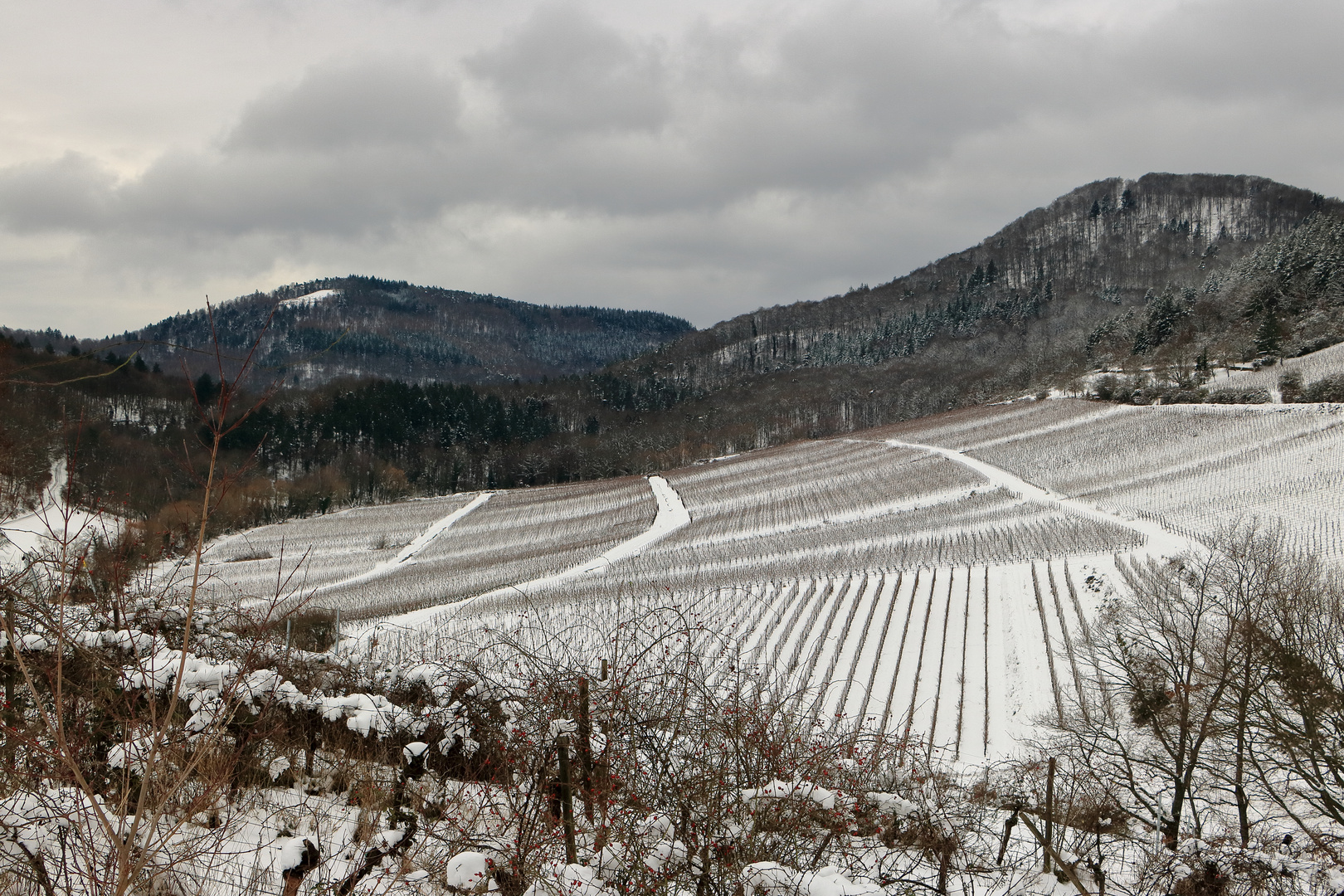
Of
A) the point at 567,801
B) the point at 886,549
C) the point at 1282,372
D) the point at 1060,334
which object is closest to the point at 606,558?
the point at 886,549

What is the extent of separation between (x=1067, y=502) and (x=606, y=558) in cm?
2617

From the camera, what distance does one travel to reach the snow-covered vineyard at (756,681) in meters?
4.36

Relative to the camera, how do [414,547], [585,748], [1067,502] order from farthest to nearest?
1. [414,547]
2. [1067,502]
3. [585,748]

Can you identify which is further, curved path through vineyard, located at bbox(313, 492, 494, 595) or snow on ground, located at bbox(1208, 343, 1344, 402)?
snow on ground, located at bbox(1208, 343, 1344, 402)

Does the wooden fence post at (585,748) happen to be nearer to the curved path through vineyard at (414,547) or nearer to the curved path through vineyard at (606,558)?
the curved path through vineyard at (606,558)

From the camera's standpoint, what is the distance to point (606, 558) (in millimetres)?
44812

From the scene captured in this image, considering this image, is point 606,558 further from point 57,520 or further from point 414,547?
point 57,520

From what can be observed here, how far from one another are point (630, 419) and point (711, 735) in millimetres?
149986

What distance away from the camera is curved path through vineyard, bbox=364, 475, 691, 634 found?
121 feet

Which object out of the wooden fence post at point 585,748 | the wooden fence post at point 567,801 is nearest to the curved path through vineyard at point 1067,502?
the wooden fence post at point 585,748

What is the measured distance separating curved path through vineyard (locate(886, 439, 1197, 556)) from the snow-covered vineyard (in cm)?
37

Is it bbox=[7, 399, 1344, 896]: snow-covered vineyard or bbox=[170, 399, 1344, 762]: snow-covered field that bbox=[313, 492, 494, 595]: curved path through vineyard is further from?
bbox=[7, 399, 1344, 896]: snow-covered vineyard

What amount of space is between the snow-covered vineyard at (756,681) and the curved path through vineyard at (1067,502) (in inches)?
14.6

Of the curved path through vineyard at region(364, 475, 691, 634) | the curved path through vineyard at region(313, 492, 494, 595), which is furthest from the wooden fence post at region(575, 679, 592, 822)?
the curved path through vineyard at region(313, 492, 494, 595)
